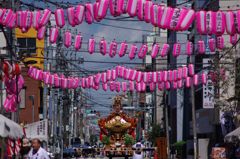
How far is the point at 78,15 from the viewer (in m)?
23.6

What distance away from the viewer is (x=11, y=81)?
104ft

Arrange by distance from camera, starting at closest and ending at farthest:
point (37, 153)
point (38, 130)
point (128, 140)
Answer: point (37, 153) < point (38, 130) < point (128, 140)

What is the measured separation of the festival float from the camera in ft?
210

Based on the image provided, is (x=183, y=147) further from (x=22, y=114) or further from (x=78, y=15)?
(x=78, y=15)

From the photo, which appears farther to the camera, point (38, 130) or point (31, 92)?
point (31, 92)

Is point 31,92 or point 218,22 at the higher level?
point 218,22

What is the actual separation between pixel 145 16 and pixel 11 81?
34.9ft

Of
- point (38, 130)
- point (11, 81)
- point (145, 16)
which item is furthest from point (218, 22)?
point (38, 130)

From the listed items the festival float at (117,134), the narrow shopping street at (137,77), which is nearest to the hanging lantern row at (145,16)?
the narrow shopping street at (137,77)

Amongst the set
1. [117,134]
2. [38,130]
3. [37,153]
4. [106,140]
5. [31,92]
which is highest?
[37,153]

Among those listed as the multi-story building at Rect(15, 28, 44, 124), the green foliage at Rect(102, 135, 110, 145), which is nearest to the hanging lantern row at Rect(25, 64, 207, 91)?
the green foliage at Rect(102, 135, 110, 145)

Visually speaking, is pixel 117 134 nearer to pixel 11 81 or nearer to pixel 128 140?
pixel 128 140

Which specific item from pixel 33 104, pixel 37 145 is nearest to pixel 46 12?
pixel 37 145

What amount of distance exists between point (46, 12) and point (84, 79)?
14.6 metres
